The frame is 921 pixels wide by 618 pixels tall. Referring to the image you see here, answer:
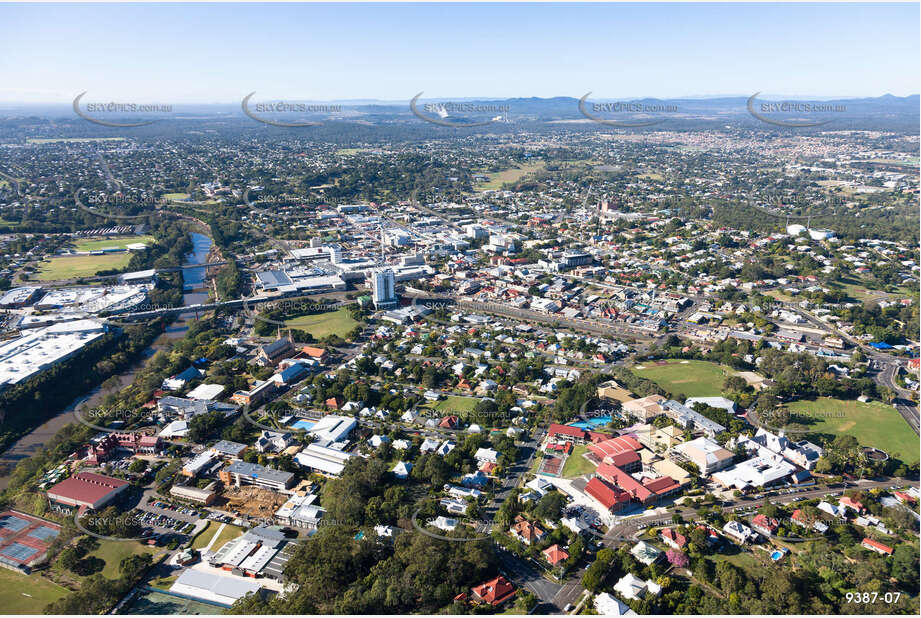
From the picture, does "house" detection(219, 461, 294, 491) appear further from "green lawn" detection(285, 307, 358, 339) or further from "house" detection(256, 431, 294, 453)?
"green lawn" detection(285, 307, 358, 339)

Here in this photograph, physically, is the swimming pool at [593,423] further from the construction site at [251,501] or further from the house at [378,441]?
the construction site at [251,501]

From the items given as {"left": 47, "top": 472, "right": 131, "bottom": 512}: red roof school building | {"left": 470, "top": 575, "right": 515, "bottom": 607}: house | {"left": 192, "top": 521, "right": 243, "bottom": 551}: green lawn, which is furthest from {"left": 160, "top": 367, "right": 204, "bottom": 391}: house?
{"left": 470, "top": 575, "right": 515, "bottom": 607}: house

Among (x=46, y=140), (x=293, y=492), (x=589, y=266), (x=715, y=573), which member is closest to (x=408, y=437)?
(x=293, y=492)

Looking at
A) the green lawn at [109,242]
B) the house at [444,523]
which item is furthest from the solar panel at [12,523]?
the green lawn at [109,242]

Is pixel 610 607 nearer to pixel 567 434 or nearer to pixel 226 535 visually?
pixel 567 434

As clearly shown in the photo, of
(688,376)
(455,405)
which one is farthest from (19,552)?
(688,376)
